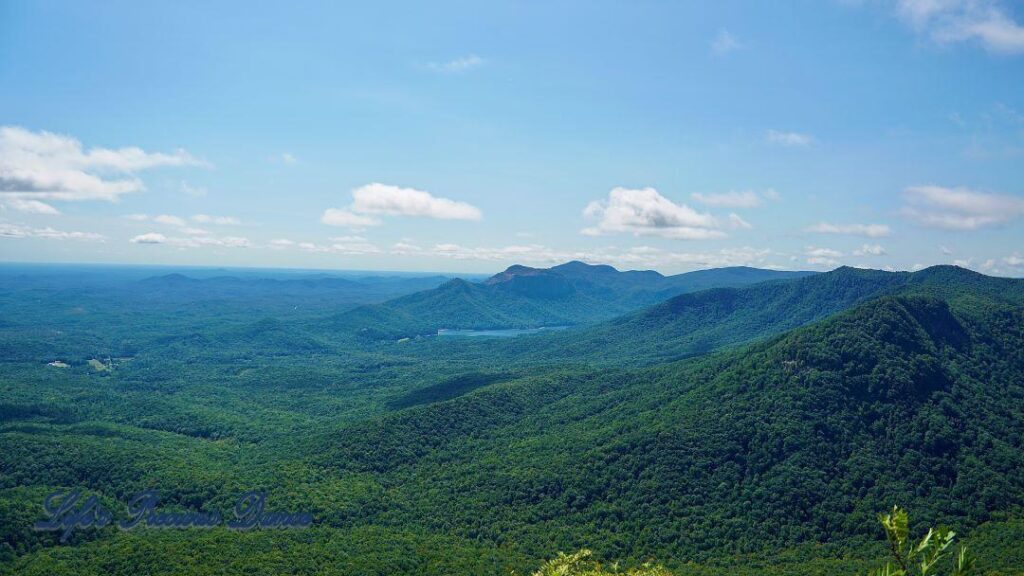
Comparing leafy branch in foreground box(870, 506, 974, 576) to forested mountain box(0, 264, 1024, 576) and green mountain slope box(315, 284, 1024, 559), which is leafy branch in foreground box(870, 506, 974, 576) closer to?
forested mountain box(0, 264, 1024, 576)

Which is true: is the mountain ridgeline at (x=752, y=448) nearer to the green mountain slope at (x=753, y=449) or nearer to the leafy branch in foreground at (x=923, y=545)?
the green mountain slope at (x=753, y=449)

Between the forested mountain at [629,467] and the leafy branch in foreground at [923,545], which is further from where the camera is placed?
the forested mountain at [629,467]

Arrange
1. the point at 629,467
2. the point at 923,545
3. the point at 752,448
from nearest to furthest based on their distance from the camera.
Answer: the point at 923,545 → the point at 752,448 → the point at 629,467

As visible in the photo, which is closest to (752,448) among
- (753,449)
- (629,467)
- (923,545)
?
(753,449)

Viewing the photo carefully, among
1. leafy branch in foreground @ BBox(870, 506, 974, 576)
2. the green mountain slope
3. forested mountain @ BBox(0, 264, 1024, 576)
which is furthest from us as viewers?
the green mountain slope

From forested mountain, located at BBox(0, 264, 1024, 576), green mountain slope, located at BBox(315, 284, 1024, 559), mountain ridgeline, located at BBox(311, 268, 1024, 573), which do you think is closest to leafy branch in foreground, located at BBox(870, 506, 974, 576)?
forested mountain, located at BBox(0, 264, 1024, 576)

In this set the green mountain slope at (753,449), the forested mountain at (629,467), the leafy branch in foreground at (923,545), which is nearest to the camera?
the leafy branch in foreground at (923,545)

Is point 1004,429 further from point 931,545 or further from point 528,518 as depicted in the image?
point 931,545

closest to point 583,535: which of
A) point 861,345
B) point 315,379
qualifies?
point 861,345

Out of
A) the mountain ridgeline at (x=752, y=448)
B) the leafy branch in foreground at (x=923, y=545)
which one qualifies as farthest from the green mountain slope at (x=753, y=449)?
the leafy branch in foreground at (x=923, y=545)

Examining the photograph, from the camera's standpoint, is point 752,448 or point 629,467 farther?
point 629,467

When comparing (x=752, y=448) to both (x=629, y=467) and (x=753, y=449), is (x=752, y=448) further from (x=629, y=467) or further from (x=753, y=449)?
(x=629, y=467)

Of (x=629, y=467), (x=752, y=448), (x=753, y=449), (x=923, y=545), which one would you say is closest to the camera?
(x=923, y=545)
